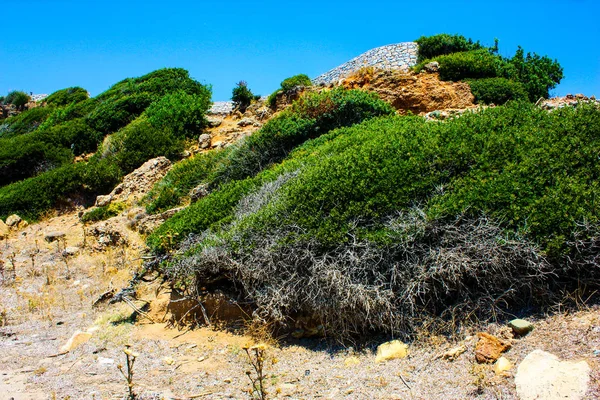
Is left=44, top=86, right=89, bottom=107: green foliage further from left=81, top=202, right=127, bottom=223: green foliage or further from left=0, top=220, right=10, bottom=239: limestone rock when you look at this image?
left=81, top=202, right=127, bottom=223: green foliage

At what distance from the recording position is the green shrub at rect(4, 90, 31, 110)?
36.7 m

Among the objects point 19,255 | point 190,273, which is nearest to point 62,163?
point 19,255

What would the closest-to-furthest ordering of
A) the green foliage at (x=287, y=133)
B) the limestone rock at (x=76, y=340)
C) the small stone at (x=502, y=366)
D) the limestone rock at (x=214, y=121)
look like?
1. the small stone at (x=502, y=366)
2. the limestone rock at (x=76, y=340)
3. the green foliage at (x=287, y=133)
4. the limestone rock at (x=214, y=121)

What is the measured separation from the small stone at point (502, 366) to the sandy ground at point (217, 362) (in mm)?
49

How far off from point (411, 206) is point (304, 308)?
5.28ft

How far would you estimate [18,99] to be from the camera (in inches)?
1442

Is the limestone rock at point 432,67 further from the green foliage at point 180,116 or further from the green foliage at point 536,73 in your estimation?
the green foliage at point 180,116

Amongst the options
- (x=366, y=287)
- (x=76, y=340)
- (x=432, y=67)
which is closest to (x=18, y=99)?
(x=432, y=67)

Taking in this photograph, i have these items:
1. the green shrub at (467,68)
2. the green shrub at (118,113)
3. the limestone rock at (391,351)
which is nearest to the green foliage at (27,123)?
the green shrub at (118,113)

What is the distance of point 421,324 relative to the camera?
15.6ft

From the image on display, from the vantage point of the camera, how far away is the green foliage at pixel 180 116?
15.3 m

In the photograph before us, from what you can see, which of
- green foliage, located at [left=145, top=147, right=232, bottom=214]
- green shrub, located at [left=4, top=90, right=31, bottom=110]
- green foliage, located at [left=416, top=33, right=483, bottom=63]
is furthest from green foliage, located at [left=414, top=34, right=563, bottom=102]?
green shrub, located at [left=4, top=90, right=31, bottom=110]

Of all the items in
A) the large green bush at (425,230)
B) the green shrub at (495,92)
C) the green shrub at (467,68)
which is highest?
the green shrub at (467,68)

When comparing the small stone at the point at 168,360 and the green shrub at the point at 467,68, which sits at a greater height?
the green shrub at the point at 467,68
